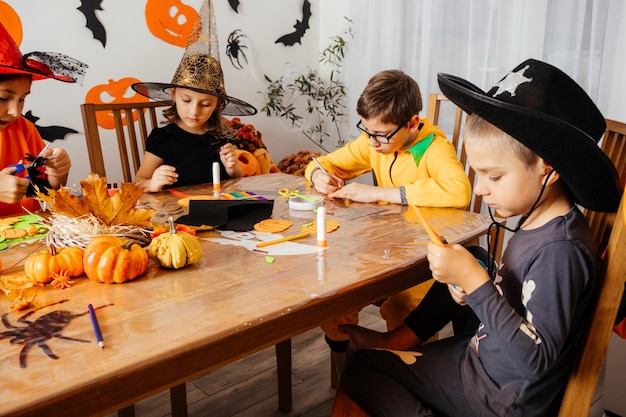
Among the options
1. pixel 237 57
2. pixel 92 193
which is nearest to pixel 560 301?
pixel 92 193

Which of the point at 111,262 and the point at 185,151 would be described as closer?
the point at 111,262

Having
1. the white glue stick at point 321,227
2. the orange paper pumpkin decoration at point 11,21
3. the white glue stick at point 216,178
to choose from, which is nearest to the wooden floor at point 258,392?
the white glue stick at point 216,178

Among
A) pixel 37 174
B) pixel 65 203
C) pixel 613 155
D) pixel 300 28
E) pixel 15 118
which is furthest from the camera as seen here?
pixel 300 28

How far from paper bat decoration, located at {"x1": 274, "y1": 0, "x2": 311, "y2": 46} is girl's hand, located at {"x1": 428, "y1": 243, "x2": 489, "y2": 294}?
273 centimetres

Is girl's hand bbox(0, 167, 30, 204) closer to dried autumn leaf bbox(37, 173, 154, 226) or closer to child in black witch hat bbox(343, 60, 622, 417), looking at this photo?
dried autumn leaf bbox(37, 173, 154, 226)

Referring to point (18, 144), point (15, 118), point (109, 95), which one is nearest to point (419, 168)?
point (15, 118)

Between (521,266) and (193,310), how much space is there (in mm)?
583

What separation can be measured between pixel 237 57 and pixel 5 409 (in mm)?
2820

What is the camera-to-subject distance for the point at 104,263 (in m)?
0.89

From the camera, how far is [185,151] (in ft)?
6.73

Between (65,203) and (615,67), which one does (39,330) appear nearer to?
(65,203)

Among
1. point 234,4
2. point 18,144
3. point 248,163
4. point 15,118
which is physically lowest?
point 248,163

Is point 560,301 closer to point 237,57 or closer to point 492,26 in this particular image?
point 492,26

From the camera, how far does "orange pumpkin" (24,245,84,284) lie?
2.94 ft
